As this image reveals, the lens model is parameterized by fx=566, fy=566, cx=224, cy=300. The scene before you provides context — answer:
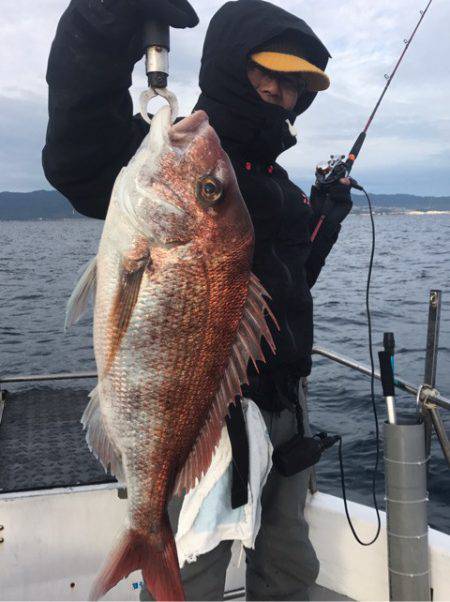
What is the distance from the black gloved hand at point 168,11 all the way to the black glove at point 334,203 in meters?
1.91

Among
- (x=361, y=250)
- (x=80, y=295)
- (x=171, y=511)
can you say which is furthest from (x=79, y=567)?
(x=361, y=250)

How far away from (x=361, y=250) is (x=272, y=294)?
152 ft

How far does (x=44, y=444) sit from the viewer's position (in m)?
4.20

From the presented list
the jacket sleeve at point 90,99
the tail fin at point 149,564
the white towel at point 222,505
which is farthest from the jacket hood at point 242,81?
the tail fin at point 149,564

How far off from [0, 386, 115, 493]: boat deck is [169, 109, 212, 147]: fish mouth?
2416mm

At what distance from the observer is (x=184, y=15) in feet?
5.90

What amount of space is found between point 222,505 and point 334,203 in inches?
82.1

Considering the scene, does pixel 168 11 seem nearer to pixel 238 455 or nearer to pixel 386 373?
pixel 238 455

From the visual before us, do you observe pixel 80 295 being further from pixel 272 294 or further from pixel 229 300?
pixel 272 294

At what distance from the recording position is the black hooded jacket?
1895 mm

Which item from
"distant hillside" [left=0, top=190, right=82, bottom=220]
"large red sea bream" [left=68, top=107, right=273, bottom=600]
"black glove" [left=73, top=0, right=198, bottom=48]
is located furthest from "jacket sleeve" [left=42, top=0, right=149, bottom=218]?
"distant hillside" [left=0, top=190, right=82, bottom=220]

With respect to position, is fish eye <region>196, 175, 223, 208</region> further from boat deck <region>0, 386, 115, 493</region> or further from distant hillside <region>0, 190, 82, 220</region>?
distant hillside <region>0, 190, 82, 220</region>

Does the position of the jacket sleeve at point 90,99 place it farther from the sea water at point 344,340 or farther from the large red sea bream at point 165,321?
the sea water at point 344,340

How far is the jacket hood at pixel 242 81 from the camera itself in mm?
2486
